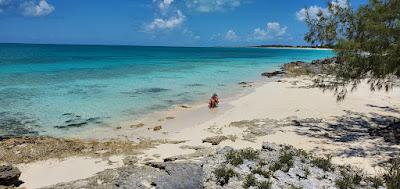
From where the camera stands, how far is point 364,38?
13.6 metres

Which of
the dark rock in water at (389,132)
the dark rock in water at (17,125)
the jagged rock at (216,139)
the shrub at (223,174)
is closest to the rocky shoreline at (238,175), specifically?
the shrub at (223,174)

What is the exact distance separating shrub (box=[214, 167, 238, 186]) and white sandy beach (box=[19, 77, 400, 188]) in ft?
9.11

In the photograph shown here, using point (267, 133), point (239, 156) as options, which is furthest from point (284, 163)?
point (267, 133)

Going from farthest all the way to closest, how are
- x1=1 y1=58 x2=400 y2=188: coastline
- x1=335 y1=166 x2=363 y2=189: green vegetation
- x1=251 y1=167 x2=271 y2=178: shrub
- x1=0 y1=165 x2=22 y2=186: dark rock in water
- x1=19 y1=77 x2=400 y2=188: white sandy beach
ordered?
1. x1=1 y1=58 x2=400 y2=188: coastline
2. x1=19 y1=77 x2=400 y2=188: white sandy beach
3. x1=0 y1=165 x2=22 y2=186: dark rock in water
4. x1=251 y1=167 x2=271 y2=178: shrub
5. x1=335 y1=166 x2=363 y2=189: green vegetation

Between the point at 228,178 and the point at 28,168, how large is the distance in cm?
604

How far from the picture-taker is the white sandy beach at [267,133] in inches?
450

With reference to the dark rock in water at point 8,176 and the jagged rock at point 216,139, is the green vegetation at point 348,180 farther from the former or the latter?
the dark rock in water at point 8,176

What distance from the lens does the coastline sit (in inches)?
456

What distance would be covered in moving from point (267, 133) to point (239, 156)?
17.4 feet

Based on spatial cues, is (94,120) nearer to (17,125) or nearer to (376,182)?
(17,125)

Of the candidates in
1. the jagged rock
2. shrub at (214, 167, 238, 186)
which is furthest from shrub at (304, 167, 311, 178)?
the jagged rock

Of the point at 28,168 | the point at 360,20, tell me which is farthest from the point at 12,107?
the point at 360,20

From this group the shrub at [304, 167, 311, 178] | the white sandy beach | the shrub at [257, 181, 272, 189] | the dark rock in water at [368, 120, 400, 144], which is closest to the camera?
the shrub at [257, 181, 272, 189]

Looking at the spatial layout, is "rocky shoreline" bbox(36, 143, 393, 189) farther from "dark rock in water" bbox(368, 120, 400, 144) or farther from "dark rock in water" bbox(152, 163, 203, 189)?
"dark rock in water" bbox(368, 120, 400, 144)
